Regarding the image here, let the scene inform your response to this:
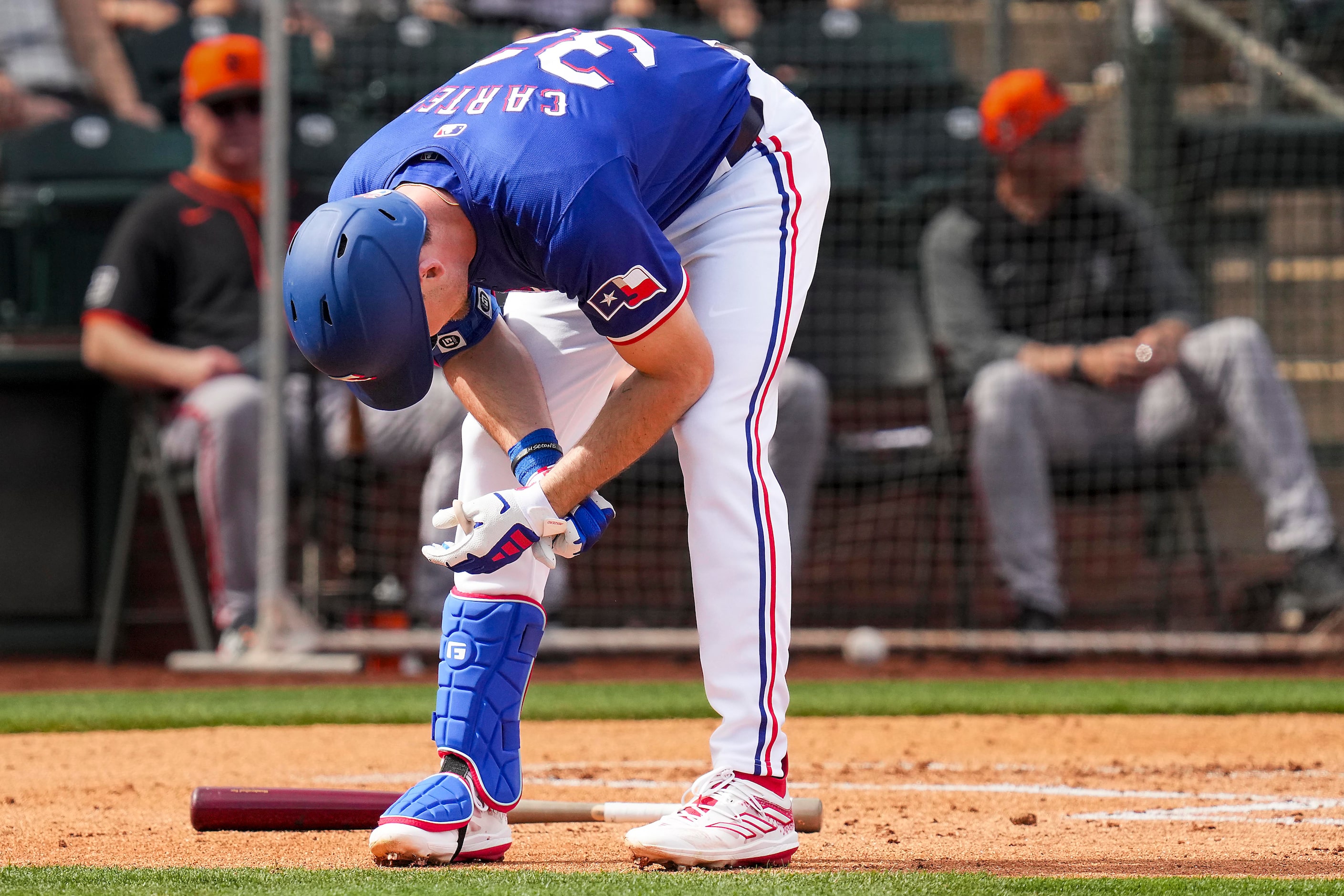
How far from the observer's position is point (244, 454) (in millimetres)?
5750

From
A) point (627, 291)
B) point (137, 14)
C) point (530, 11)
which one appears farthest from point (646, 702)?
point (137, 14)

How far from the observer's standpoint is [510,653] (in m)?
2.60

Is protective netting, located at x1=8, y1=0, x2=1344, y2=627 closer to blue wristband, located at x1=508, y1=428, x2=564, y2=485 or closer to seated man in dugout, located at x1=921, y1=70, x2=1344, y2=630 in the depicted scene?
seated man in dugout, located at x1=921, y1=70, x2=1344, y2=630

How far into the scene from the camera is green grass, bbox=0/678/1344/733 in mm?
4539

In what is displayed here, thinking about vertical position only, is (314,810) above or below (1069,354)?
below

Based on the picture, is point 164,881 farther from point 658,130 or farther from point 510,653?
point 658,130

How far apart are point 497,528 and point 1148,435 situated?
4045 mm

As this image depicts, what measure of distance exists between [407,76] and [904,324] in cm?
246

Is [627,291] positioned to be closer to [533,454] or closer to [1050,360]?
[533,454]

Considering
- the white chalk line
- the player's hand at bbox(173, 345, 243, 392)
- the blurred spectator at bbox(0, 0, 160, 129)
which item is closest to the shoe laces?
the white chalk line

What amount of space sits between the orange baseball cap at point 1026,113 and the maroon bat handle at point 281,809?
13.5 ft

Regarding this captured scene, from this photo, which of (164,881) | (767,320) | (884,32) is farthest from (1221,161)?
(164,881)

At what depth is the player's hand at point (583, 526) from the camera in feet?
7.84

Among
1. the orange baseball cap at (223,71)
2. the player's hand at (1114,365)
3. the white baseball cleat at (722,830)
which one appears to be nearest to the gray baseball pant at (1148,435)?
the player's hand at (1114,365)
